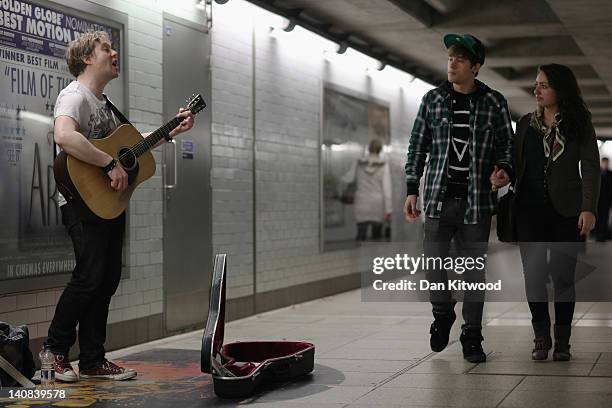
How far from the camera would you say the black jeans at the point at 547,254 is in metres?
5.85

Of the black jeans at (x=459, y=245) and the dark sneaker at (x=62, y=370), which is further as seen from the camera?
the black jeans at (x=459, y=245)

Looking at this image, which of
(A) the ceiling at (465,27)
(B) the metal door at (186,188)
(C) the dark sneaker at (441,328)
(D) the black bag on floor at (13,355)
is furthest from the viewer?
(A) the ceiling at (465,27)

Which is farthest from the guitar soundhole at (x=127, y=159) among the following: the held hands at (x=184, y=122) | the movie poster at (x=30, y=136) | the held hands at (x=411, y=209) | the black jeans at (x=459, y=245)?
the black jeans at (x=459, y=245)

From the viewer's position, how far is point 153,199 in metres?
7.58

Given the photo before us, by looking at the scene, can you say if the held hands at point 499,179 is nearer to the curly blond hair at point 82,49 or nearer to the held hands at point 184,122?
the held hands at point 184,122

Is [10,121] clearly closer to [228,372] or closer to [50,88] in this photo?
[50,88]

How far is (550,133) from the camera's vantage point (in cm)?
596

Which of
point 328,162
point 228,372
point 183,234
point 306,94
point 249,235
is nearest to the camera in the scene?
point 228,372

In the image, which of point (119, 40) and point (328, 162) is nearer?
point (119, 40)

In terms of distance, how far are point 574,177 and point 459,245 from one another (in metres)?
0.78

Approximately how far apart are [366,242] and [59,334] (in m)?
8.12

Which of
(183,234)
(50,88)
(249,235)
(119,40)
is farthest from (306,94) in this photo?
(50,88)

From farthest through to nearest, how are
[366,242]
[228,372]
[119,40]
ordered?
[366,242] → [119,40] → [228,372]

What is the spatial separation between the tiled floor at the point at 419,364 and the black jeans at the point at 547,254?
0.34 metres
